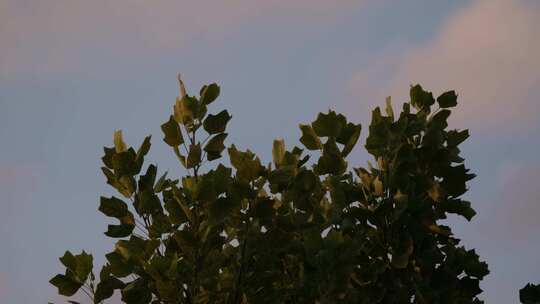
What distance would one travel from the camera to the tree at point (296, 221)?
5707 millimetres

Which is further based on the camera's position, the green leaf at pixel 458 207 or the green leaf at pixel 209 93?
the green leaf at pixel 458 207

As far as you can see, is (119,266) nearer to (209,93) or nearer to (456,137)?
(209,93)

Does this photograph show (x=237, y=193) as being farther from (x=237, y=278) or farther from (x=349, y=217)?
(x=349, y=217)

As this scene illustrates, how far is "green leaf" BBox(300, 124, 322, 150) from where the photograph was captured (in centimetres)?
684

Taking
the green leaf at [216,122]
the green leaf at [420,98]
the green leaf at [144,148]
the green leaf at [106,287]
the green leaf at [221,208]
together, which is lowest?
the green leaf at [106,287]

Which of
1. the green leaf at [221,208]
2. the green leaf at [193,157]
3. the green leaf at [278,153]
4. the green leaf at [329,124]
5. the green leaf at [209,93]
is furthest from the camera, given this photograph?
the green leaf at [329,124]

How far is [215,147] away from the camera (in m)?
6.17

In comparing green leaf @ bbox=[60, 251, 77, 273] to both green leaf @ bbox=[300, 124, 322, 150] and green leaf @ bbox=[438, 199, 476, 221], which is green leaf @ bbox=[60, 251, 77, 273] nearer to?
green leaf @ bbox=[300, 124, 322, 150]

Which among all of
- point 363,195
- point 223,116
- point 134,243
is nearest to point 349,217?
point 363,195

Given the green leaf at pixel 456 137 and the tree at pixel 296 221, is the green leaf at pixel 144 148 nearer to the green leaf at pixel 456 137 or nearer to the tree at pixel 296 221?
the tree at pixel 296 221

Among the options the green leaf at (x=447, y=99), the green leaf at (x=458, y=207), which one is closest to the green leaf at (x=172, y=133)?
the green leaf at (x=458, y=207)

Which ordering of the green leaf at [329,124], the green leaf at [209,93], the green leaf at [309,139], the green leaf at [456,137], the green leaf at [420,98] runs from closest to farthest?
the green leaf at [209,93] < the green leaf at [329,124] < the green leaf at [309,139] < the green leaf at [456,137] < the green leaf at [420,98]

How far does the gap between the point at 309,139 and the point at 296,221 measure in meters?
1.06

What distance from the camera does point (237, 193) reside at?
5762mm
